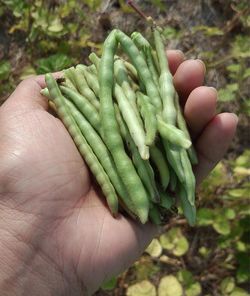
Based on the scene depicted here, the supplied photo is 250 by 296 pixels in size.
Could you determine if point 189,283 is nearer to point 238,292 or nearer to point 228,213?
point 238,292

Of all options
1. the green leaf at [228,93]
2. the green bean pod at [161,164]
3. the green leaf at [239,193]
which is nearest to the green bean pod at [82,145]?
the green bean pod at [161,164]

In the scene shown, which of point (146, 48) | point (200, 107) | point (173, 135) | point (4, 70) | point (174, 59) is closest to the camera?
point (173, 135)

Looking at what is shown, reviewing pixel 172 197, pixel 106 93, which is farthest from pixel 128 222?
pixel 106 93

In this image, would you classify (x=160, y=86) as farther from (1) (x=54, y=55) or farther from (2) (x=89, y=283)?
(1) (x=54, y=55)

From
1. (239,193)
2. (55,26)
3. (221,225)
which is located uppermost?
(55,26)

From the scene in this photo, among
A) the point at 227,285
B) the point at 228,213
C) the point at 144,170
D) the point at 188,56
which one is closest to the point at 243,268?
the point at 227,285

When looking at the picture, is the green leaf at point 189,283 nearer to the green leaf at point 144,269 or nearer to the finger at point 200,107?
the green leaf at point 144,269

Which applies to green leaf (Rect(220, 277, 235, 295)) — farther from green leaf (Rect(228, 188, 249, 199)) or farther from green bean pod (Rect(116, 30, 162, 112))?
green bean pod (Rect(116, 30, 162, 112))
